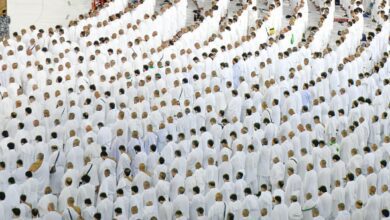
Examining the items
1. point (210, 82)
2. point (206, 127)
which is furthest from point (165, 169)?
point (210, 82)

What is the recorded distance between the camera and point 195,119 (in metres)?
25.0

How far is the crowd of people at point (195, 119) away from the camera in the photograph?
2127 centimetres

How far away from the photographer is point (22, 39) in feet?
96.6

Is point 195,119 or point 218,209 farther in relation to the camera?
point 195,119

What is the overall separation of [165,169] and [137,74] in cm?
549

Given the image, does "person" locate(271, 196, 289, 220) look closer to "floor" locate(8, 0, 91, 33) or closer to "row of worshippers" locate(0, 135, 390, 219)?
"row of worshippers" locate(0, 135, 390, 219)

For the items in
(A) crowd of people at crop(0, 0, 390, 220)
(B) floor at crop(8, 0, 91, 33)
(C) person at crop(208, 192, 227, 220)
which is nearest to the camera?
(C) person at crop(208, 192, 227, 220)

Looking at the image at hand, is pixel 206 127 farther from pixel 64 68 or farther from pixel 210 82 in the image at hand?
pixel 64 68

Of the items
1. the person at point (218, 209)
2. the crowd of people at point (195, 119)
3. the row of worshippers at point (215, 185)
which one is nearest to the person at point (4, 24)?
the crowd of people at point (195, 119)

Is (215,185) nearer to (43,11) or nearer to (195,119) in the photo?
(195,119)

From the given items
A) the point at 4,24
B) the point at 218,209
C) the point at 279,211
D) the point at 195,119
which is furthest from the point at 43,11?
the point at 279,211

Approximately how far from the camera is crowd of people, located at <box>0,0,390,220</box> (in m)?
21.3

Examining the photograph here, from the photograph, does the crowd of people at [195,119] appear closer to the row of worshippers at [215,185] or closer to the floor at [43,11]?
the row of worshippers at [215,185]

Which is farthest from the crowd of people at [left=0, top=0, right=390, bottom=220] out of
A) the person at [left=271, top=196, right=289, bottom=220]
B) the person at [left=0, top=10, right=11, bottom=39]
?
the person at [left=0, top=10, right=11, bottom=39]
